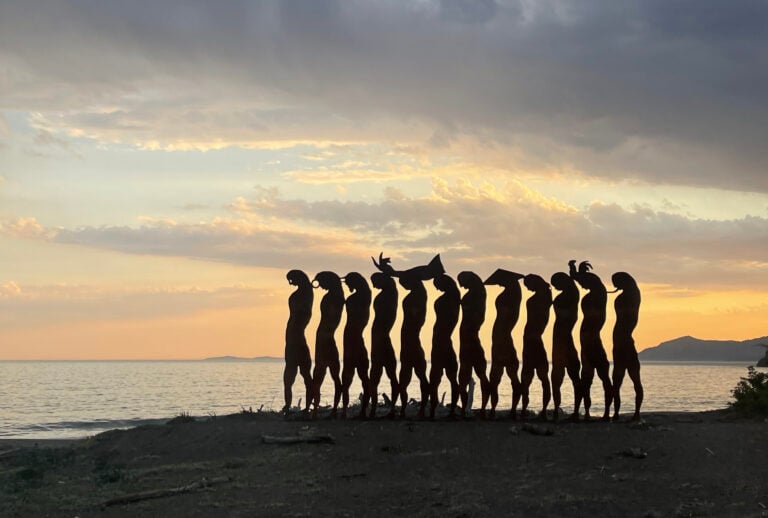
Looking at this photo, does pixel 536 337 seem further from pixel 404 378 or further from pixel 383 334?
pixel 383 334

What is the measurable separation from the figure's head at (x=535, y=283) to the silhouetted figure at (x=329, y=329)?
4.27 meters

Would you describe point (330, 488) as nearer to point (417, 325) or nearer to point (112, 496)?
point (112, 496)

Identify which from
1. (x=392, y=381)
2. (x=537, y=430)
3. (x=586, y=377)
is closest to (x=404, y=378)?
(x=392, y=381)

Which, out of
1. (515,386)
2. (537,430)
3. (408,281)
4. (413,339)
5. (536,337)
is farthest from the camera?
(408,281)

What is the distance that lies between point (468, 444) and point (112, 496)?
6432 mm

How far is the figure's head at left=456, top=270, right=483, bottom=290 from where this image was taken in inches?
720

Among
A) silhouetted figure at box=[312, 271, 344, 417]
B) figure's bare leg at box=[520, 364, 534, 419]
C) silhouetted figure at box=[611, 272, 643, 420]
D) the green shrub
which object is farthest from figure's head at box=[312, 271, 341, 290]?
the green shrub

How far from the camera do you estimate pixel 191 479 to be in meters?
14.8

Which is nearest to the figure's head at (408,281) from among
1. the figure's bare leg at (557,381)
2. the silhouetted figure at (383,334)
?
the silhouetted figure at (383,334)

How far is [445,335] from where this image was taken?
59.9ft

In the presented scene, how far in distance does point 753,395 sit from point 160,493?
14.0 m

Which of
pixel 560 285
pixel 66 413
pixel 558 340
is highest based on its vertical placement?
pixel 560 285

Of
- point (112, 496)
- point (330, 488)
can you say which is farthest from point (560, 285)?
point (112, 496)

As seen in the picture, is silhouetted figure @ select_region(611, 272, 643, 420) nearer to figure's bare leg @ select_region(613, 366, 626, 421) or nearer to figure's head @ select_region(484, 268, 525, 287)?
figure's bare leg @ select_region(613, 366, 626, 421)
